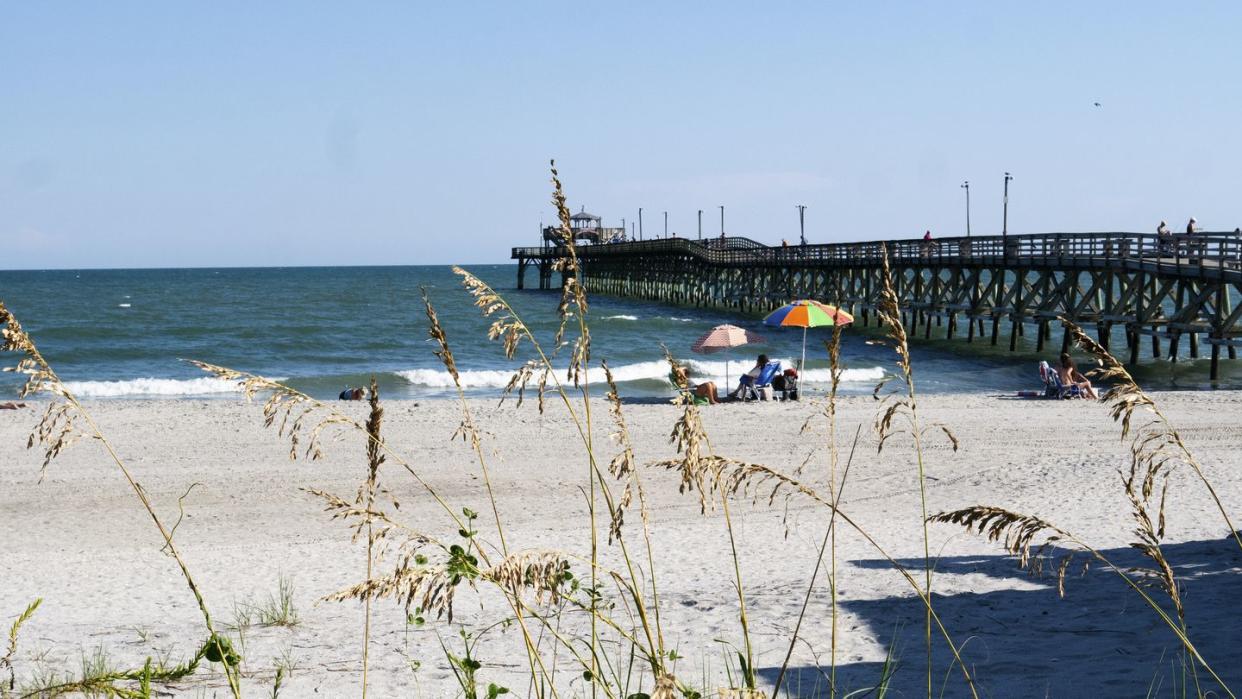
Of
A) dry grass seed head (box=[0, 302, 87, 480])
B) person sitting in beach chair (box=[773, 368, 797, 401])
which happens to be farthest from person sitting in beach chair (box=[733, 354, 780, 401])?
dry grass seed head (box=[0, 302, 87, 480])

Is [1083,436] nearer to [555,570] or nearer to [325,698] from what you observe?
[325,698]

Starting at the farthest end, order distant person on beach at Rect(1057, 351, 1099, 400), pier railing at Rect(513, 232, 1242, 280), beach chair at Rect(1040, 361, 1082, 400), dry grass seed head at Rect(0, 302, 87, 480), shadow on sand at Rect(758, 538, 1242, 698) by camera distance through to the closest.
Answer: pier railing at Rect(513, 232, 1242, 280), beach chair at Rect(1040, 361, 1082, 400), distant person on beach at Rect(1057, 351, 1099, 400), shadow on sand at Rect(758, 538, 1242, 698), dry grass seed head at Rect(0, 302, 87, 480)

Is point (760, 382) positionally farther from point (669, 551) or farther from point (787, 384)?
point (669, 551)

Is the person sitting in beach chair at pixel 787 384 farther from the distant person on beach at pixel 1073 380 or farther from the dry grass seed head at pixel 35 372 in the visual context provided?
the dry grass seed head at pixel 35 372

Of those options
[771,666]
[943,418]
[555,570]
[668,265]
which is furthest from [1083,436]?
[668,265]

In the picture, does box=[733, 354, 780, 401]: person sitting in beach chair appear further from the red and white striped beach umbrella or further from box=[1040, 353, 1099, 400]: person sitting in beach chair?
box=[1040, 353, 1099, 400]: person sitting in beach chair

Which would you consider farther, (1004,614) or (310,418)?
(310,418)

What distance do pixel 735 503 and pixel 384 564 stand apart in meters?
3.80

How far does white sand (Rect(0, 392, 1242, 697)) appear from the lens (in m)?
5.70

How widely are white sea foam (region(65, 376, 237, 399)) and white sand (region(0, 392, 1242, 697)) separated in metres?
10.0

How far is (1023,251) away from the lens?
33562 mm

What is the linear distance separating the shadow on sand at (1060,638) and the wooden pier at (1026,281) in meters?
5.16

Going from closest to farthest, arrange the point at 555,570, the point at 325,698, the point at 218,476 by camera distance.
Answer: the point at 555,570 < the point at 325,698 < the point at 218,476

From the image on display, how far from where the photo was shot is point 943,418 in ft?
60.2
